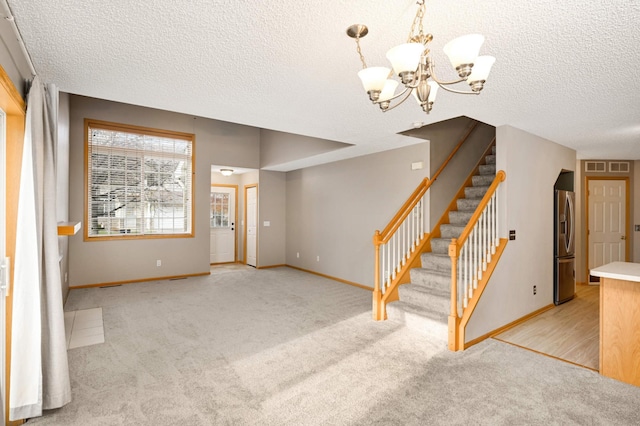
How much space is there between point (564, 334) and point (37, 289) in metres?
4.96

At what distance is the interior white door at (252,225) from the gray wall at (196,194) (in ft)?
2.83

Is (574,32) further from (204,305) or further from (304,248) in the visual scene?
(304,248)

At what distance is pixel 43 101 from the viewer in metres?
2.25

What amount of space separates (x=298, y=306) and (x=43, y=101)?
3.64 metres

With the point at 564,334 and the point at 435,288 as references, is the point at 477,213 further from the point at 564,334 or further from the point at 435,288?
the point at 564,334

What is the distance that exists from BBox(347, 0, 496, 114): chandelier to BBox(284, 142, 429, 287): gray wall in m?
3.30

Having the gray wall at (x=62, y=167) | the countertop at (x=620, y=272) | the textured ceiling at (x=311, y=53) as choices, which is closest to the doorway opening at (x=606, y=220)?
the textured ceiling at (x=311, y=53)

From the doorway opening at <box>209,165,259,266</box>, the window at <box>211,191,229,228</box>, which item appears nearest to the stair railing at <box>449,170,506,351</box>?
the doorway opening at <box>209,165,259,266</box>

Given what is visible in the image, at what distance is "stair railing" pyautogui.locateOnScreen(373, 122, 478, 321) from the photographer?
13.8 feet

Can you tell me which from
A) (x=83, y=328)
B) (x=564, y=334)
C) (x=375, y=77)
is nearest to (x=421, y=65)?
(x=375, y=77)

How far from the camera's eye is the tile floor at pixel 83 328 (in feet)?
11.3

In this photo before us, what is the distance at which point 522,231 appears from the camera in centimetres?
404

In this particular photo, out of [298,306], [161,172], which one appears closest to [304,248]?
[298,306]

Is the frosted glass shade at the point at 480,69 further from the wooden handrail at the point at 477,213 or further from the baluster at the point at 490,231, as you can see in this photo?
the baluster at the point at 490,231
